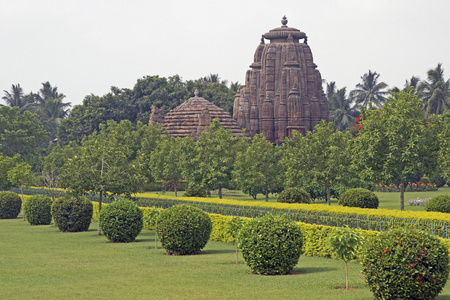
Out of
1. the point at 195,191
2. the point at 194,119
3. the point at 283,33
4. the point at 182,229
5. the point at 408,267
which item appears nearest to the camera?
the point at 408,267

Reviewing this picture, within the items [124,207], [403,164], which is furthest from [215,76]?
[124,207]

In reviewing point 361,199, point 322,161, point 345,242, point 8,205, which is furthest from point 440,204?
point 8,205

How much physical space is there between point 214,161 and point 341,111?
7086 centimetres

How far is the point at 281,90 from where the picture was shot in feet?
319

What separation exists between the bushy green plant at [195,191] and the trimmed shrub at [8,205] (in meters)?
15.3

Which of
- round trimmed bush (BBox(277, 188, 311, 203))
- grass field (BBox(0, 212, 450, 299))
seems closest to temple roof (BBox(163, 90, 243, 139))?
round trimmed bush (BBox(277, 188, 311, 203))

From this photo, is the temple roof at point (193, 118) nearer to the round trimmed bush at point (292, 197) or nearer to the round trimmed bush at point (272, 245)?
the round trimmed bush at point (292, 197)

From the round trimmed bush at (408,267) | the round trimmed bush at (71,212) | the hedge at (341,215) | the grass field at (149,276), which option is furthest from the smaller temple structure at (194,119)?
the round trimmed bush at (408,267)

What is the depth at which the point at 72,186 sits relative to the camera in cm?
4194

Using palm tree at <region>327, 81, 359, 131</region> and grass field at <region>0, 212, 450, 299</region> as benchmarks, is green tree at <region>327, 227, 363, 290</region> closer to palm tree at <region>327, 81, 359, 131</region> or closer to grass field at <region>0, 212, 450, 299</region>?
grass field at <region>0, 212, 450, 299</region>

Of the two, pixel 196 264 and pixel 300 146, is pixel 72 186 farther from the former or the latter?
pixel 300 146

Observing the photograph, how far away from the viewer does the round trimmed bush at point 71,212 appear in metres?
43.6

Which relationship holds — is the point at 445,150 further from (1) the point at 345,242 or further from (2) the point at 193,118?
(2) the point at 193,118

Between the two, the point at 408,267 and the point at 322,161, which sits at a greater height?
the point at 322,161
